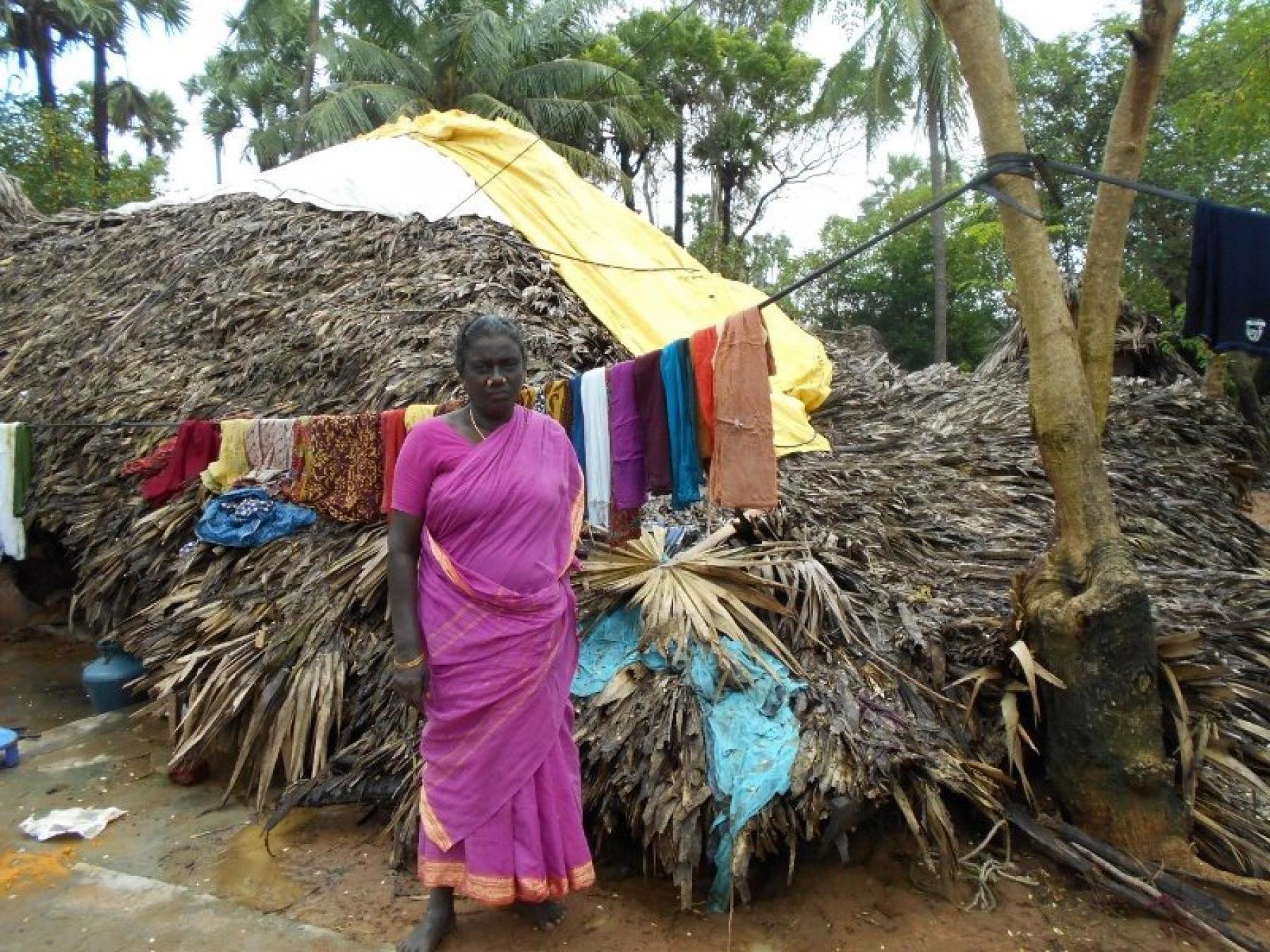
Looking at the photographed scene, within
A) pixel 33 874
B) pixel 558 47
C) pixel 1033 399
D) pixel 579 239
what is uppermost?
pixel 558 47

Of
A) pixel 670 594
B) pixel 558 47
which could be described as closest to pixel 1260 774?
pixel 670 594

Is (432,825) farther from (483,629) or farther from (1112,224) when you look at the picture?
(1112,224)

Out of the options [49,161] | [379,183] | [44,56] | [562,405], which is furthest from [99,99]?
[562,405]

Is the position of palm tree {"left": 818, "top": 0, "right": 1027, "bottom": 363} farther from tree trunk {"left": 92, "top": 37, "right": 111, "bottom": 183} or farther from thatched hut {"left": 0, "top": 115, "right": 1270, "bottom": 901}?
tree trunk {"left": 92, "top": 37, "right": 111, "bottom": 183}

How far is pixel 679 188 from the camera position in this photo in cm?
2130

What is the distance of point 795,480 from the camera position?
188 inches

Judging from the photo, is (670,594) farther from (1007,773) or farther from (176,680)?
(176,680)

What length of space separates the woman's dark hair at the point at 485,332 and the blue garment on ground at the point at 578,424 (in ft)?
3.47

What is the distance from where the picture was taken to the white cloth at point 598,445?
3469 millimetres

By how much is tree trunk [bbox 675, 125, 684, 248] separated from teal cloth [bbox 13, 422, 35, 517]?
17.2 metres

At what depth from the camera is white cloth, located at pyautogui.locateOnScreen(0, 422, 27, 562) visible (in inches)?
208

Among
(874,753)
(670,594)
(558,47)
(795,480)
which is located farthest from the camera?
(558,47)

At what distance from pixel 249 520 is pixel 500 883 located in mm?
2703

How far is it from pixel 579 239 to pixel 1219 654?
524cm
